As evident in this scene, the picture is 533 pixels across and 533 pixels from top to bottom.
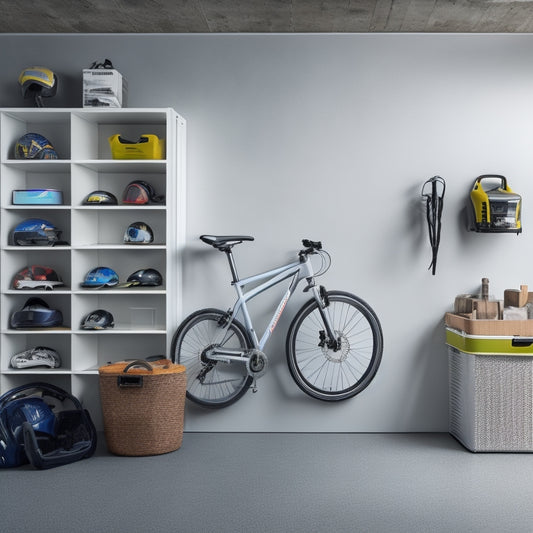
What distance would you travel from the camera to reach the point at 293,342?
4668 millimetres

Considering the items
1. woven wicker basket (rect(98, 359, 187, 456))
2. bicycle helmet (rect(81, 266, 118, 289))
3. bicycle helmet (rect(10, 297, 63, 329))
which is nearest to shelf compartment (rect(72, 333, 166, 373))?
bicycle helmet (rect(10, 297, 63, 329))

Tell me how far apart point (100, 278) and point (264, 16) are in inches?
83.9

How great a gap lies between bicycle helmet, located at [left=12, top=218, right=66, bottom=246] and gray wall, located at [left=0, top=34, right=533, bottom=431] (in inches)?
38.4

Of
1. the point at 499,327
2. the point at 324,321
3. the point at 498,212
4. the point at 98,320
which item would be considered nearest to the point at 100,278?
the point at 98,320

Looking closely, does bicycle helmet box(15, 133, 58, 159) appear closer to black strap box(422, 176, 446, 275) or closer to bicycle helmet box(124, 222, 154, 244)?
bicycle helmet box(124, 222, 154, 244)

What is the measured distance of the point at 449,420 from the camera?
4781mm

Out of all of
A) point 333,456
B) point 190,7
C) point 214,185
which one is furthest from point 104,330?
point 190,7

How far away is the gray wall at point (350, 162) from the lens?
4797 mm

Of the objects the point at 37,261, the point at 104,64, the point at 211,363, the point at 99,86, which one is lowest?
the point at 211,363

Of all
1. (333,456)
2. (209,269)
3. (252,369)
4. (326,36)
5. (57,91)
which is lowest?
(333,456)

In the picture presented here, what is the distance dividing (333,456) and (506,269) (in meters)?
1.89

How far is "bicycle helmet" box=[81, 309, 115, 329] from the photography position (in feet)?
14.8

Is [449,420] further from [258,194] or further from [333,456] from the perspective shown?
[258,194]

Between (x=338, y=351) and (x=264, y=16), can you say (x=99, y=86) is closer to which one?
(x=264, y=16)
